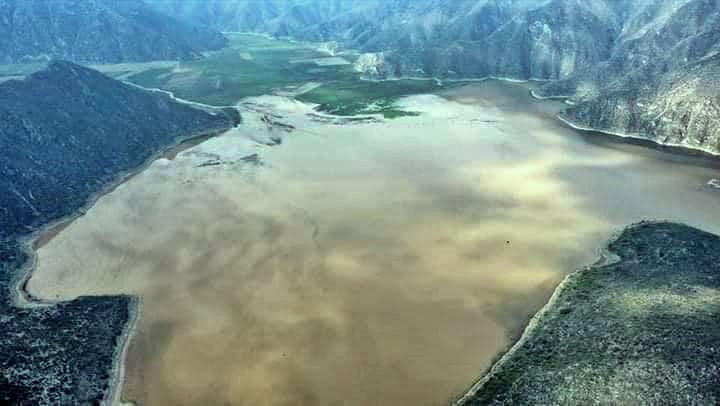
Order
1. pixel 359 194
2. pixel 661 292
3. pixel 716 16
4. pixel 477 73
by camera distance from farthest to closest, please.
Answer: pixel 477 73 < pixel 716 16 < pixel 359 194 < pixel 661 292

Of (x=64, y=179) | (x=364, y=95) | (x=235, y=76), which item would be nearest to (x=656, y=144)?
(x=364, y=95)

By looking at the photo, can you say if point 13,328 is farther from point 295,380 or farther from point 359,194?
point 359,194

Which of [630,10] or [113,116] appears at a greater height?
[630,10]

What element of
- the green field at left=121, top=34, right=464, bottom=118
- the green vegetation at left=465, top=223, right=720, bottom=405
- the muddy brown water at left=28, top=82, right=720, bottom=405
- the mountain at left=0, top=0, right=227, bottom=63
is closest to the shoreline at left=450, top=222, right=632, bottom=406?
the green vegetation at left=465, top=223, right=720, bottom=405

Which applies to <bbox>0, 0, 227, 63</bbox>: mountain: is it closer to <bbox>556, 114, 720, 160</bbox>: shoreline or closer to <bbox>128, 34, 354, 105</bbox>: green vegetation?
<bbox>128, 34, 354, 105</bbox>: green vegetation

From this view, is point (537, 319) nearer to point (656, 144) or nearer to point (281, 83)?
point (656, 144)

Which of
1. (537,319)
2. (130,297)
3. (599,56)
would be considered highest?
(599,56)

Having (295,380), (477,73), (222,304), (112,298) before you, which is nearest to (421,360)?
(295,380)
